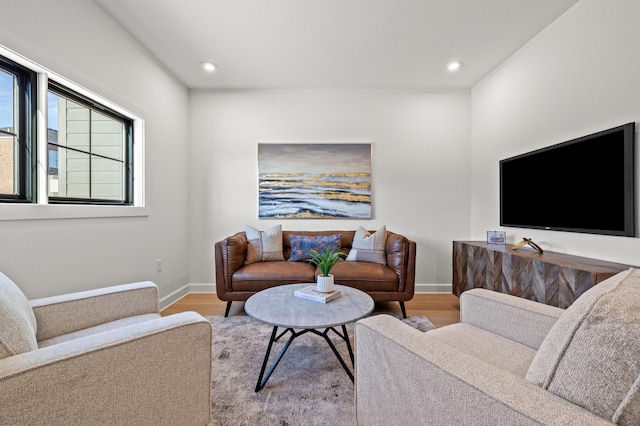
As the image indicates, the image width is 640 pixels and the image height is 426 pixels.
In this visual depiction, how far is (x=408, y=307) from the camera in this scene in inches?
112

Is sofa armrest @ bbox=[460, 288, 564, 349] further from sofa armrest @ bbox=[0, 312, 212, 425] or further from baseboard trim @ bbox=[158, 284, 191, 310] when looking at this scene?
baseboard trim @ bbox=[158, 284, 191, 310]

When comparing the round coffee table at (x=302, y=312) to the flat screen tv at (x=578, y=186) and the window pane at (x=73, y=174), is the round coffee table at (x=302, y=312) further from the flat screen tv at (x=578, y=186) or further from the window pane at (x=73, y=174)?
the flat screen tv at (x=578, y=186)

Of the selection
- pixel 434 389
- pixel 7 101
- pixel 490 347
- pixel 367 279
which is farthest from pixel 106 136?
pixel 490 347

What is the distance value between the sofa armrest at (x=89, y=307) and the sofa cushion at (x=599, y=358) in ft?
6.04

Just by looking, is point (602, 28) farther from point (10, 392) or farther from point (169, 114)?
point (169, 114)

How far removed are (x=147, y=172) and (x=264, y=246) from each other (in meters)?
1.40

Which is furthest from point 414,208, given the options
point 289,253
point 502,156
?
point 289,253

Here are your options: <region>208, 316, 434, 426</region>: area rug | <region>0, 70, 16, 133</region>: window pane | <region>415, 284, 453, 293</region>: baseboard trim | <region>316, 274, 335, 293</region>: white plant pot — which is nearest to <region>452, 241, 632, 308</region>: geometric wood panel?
<region>415, 284, 453, 293</region>: baseboard trim

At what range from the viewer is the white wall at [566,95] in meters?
1.68

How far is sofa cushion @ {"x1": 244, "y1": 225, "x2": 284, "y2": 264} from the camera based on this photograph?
2886 mm

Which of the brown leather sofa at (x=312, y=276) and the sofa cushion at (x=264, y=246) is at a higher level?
the sofa cushion at (x=264, y=246)

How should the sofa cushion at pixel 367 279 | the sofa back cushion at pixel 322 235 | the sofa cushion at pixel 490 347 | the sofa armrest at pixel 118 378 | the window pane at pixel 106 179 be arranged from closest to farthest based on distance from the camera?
the sofa armrest at pixel 118 378 < the sofa cushion at pixel 490 347 < the window pane at pixel 106 179 < the sofa cushion at pixel 367 279 < the sofa back cushion at pixel 322 235

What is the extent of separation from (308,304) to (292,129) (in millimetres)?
2380

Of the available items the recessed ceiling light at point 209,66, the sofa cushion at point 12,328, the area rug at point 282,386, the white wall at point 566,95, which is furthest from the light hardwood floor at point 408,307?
the recessed ceiling light at point 209,66
